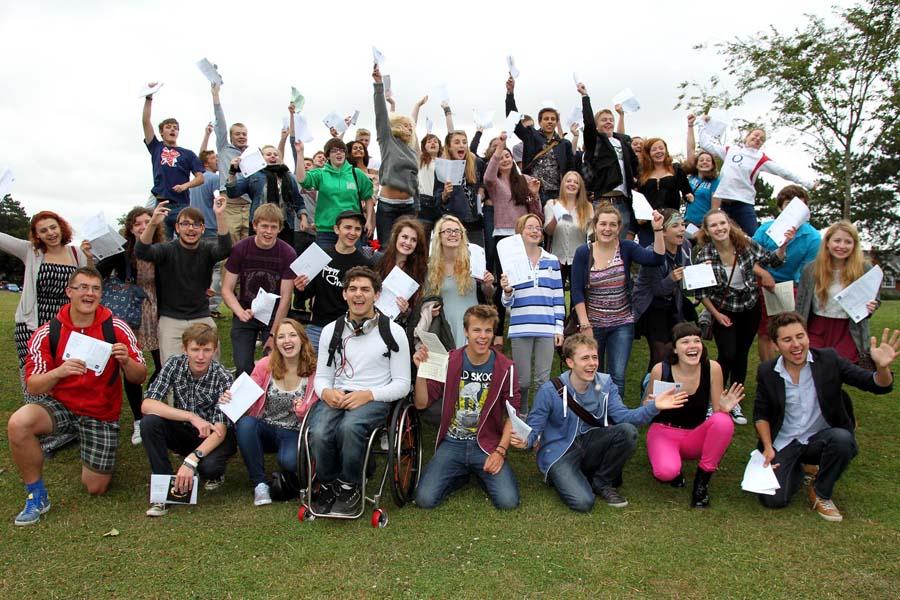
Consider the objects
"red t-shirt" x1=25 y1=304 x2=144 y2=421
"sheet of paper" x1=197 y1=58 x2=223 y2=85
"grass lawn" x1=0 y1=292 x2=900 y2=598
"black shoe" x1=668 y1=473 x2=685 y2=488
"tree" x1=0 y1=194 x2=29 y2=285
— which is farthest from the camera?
"tree" x1=0 y1=194 x2=29 y2=285

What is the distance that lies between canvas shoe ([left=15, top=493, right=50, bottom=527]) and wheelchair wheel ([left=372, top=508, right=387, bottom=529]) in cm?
227

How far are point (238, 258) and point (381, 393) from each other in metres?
2.25

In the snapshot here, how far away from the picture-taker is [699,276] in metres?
5.77

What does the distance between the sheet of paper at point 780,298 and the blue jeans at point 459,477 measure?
10.8 ft

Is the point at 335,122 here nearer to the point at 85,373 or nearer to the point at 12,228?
the point at 85,373

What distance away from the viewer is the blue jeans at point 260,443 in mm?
4613

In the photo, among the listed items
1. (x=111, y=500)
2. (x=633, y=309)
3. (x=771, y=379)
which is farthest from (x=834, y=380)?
(x=111, y=500)

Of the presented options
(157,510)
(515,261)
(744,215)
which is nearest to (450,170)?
(515,261)

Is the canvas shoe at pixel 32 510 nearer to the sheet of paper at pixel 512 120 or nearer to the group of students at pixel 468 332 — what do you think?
the group of students at pixel 468 332

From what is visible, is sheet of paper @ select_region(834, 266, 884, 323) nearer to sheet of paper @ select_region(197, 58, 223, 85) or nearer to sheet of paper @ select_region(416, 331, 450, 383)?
sheet of paper @ select_region(416, 331, 450, 383)

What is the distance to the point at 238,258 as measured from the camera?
5863 mm

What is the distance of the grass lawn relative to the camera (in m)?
3.46

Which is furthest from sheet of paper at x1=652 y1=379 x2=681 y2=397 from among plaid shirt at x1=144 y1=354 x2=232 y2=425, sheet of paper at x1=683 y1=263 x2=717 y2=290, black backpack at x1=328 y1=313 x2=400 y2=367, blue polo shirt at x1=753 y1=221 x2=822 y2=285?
plaid shirt at x1=144 y1=354 x2=232 y2=425

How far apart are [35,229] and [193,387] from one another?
2.16 m
